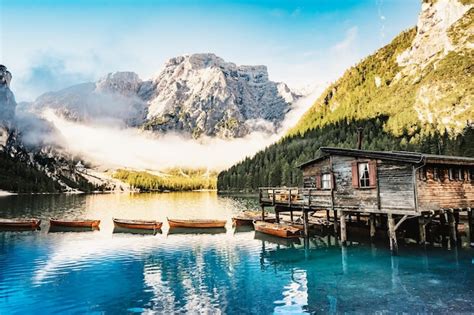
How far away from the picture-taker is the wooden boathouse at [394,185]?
30.3 metres

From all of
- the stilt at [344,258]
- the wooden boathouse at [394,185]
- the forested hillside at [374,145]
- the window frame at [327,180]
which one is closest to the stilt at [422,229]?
the wooden boathouse at [394,185]

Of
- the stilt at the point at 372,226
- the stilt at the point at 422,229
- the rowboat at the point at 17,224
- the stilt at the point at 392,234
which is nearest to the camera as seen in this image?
the stilt at the point at 392,234

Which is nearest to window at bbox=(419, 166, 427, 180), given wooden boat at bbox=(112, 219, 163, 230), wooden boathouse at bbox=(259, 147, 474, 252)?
wooden boathouse at bbox=(259, 147, 474, 252)

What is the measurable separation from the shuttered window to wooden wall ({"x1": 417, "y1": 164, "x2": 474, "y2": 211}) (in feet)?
12.5

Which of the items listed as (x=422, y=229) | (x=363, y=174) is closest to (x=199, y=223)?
(x=363, y=174)

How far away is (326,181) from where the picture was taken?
127 feet

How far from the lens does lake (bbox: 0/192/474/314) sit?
20078 mm

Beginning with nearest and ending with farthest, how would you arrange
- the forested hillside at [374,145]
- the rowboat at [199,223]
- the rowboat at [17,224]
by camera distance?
the rowboat at [199,223] < the rowboat at [17,224] < the forested hillside at [374,145]

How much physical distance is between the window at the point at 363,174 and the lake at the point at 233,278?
6.73 metres

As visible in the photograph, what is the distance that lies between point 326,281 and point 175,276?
11291 mm

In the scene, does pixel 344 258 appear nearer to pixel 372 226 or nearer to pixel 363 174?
pixel 363 174

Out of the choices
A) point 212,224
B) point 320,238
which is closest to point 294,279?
point 320,238

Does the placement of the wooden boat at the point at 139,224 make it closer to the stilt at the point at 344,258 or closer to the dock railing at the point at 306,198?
the dock railing at the point at 306,198

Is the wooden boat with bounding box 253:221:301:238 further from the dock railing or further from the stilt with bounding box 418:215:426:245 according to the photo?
the stilt with bounding box 418:215:426:245
